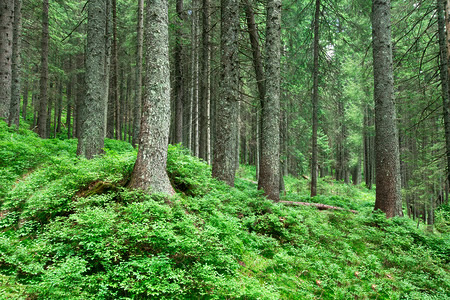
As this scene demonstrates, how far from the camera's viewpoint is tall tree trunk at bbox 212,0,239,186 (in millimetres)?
7785

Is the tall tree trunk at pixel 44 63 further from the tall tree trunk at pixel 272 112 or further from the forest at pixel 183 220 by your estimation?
the tall tree trunk at pixel 272 112

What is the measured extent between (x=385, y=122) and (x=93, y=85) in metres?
8.86

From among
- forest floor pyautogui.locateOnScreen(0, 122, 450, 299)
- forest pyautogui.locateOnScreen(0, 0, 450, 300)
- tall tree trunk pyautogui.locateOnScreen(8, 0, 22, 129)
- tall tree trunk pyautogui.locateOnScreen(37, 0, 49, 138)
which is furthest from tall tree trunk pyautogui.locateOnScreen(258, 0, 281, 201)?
tall tree trunk pyautogui.locateOnScreen(37, 0, 49, 138)

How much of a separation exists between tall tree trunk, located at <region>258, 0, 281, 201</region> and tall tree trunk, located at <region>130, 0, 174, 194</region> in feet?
12.0

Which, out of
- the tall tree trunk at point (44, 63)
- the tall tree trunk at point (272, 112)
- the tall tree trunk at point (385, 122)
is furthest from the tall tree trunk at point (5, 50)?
the tall tree trunk at point (385, 122)

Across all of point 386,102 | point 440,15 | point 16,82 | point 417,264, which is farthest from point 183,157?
point 16,82

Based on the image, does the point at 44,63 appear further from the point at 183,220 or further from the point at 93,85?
the point at 183,220

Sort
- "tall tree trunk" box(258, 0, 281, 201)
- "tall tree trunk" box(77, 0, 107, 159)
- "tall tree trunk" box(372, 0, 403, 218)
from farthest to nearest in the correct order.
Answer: "tall tree trunk" box(258, 0, 281, 201)
"tall tree trunk" box(77, 0, 107, 159)
"tall tree trunk" box(372, 0, 403, 218)

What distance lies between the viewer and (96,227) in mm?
3459

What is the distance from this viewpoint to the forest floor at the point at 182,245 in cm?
299

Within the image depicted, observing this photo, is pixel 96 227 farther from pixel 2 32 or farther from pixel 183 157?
pixel 2 32

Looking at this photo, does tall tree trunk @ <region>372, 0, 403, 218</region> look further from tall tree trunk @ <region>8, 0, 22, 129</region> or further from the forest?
tall tree trunk @ <region>8, 0, 22, 129</region>

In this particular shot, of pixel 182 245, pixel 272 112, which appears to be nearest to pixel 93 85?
pixel 272 112

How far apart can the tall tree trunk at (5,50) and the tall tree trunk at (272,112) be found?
10.9 meters
